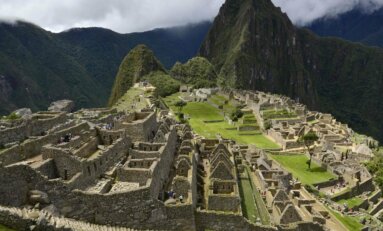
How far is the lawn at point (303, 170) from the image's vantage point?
50.2 metres

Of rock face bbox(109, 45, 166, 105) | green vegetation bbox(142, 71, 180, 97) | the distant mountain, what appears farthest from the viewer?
→ rock face bbox(109, 45, 166, 105)

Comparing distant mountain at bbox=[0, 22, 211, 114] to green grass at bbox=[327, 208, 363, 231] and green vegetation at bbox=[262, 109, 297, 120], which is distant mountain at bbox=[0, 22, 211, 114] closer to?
green vegetation at bbox=[262, 109, 297, 120]

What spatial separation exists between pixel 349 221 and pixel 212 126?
43.1 m

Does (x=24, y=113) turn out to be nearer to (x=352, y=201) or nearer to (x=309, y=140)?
(x=352, y=201)

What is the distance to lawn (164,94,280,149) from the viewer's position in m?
68.6

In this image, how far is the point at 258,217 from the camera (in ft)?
95.2

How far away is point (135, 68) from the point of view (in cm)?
17012

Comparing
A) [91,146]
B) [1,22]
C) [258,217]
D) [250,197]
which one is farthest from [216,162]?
[1,22]

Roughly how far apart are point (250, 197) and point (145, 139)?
9211 mm

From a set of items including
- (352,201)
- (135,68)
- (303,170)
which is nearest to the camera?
(352,201)

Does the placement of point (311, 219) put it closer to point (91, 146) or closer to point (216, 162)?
point (216, 162)

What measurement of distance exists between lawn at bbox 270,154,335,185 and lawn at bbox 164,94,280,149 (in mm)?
6921

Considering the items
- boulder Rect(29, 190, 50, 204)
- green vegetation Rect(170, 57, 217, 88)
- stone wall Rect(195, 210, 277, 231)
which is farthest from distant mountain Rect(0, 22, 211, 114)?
boulder Rect(29, 190, 50, 204)

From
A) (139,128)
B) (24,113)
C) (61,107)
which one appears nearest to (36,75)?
(61,107)
